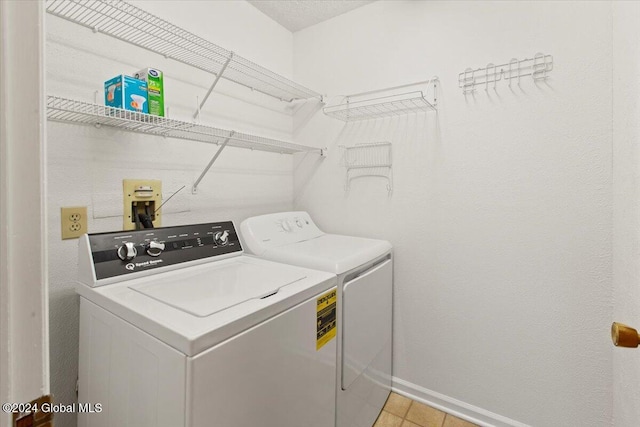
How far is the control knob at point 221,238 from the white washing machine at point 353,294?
0.43 feet

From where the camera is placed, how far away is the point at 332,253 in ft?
5.12

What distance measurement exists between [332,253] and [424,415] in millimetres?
1154

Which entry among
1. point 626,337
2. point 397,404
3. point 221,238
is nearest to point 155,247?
point 221,238

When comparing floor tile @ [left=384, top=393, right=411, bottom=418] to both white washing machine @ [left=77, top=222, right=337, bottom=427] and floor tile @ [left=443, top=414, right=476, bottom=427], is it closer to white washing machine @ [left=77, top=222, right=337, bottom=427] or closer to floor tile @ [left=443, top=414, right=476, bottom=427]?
floor tile @ [left=443, top=414, right=476, bottom=427]

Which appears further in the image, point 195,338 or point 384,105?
point 384,105

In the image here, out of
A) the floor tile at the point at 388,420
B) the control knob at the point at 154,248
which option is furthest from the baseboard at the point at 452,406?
the control knob at the point at 154,248

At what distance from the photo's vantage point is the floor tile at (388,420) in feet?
5.56

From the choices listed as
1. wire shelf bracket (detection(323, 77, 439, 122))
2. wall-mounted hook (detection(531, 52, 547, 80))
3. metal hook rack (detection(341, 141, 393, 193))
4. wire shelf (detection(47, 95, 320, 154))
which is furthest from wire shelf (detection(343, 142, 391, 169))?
wall-mounted hook (detection(531, 52, 547, 80))

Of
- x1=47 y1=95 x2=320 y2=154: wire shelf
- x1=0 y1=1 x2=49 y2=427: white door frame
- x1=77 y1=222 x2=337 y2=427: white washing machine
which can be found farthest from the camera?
x1=47 y1=95 x2=320 y2=154: wire shelf

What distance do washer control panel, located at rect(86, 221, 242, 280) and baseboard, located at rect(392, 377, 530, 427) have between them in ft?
4.60

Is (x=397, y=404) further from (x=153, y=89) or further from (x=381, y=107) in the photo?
(x=153, y=89)

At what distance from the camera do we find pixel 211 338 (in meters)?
0.78

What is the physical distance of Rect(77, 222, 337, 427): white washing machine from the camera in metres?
0.79

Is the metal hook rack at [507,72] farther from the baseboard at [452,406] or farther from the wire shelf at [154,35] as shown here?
the baseboard at [452,406]
